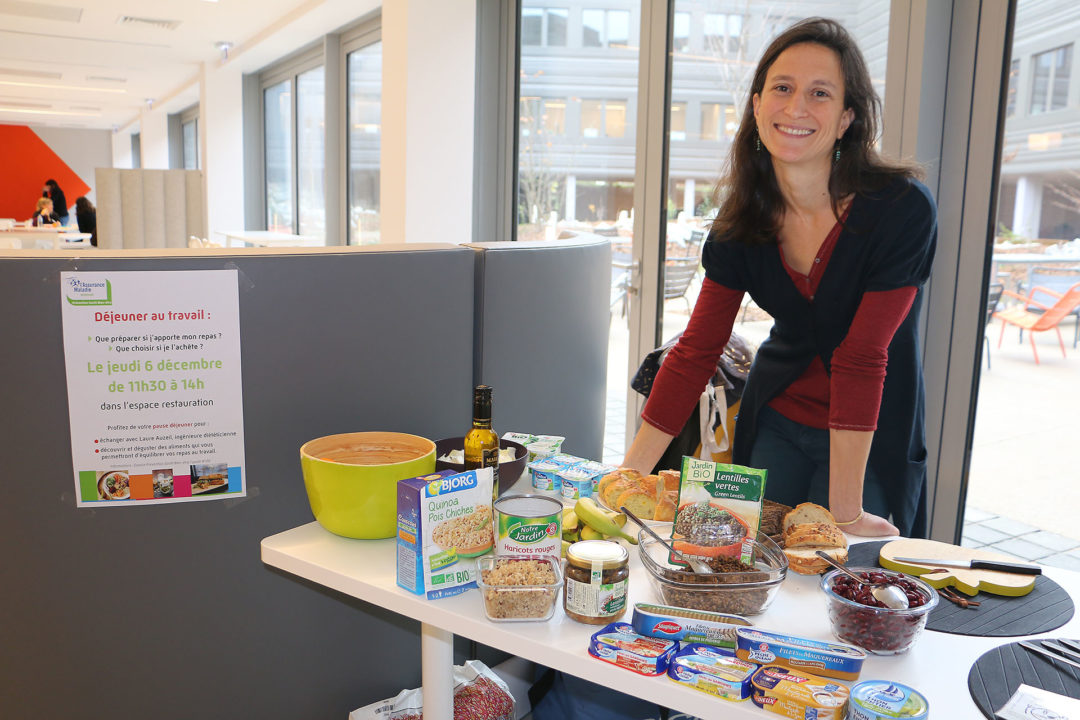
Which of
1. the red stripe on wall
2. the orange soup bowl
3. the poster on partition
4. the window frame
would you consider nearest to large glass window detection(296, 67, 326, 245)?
the window frame

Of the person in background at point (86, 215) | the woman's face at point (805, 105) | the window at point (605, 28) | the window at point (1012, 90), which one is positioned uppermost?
the window at point (605, 28)

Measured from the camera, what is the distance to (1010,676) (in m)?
0.96

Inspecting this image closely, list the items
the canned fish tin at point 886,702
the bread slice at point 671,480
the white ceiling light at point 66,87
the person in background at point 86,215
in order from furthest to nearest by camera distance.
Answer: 1. the white ceiling light at point 66,87
2. the person in background at point 86,215
3. the bread slice at point 671,480
4. the canned fish tin at point 886,702

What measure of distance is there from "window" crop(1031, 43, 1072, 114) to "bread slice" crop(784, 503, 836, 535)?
4.11 ft

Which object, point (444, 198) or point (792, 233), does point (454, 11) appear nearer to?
point (444, 198)

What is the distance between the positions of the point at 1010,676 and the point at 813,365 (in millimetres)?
807

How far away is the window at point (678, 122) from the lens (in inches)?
122

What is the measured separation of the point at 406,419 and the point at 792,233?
0.85 m

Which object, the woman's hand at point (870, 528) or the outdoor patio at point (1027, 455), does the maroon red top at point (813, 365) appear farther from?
the outdoor patio at point (1027, 455)

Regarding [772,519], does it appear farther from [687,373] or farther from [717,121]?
[717,121]

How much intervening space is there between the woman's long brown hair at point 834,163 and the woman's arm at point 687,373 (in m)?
0.14

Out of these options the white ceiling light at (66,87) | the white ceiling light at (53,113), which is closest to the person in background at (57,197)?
the white ceiling light at (66,87)

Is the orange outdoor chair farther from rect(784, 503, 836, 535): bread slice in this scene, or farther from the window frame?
the window frame

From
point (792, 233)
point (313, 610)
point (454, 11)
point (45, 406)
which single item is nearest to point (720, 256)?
point (792, 233)
